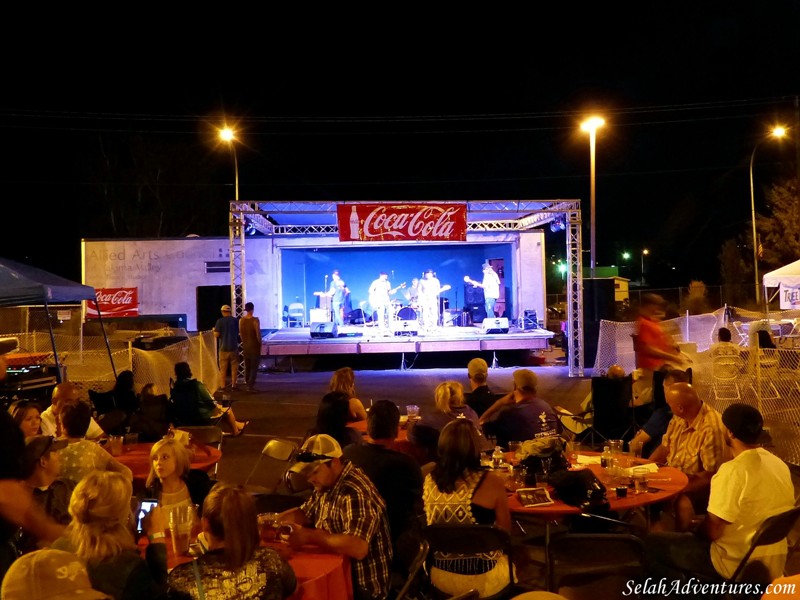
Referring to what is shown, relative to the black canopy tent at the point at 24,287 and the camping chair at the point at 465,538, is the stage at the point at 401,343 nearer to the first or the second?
the black canopy tent at the point at 24,287

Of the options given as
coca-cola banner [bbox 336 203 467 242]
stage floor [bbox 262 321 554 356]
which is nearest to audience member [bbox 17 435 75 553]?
coca-cola banner [bbox 336 203 467 242]

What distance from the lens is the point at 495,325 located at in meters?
16.6

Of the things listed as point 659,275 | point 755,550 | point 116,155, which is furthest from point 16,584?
point 659,275

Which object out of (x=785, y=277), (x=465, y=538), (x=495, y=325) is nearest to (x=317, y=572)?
(x=465, y=538)

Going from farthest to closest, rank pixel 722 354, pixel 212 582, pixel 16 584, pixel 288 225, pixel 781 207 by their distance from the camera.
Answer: pixel 781 207
pixel 288 225
pixel 722 354
pixel 212 582
pixel 16 584

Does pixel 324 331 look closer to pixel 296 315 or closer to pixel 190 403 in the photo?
pixel 296 315

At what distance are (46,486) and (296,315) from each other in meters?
15.6

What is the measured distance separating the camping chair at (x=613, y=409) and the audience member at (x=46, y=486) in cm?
508

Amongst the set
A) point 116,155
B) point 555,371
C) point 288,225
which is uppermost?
point 116,155

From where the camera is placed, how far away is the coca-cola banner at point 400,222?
14047 millimetres

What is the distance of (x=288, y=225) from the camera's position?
59.0 ft

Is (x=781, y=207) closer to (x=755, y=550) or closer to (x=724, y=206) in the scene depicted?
(x=724, y=206)

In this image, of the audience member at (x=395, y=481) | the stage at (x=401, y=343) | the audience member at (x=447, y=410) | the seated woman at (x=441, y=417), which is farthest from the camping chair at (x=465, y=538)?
the stage at (x=401, y=343)

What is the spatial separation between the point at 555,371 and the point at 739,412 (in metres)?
11.7
